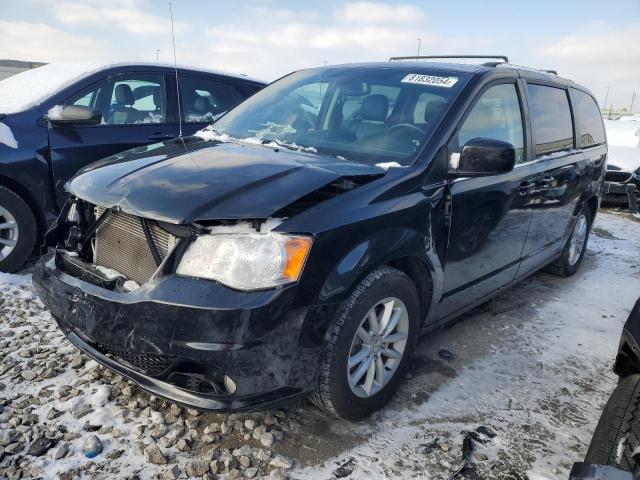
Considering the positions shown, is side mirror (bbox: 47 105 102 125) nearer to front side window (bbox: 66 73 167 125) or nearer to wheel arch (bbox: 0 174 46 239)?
front side window (bbox: 66 73 167 125)

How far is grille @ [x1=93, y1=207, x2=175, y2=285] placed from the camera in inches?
83.2

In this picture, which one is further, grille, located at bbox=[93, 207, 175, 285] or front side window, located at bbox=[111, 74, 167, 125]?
front side window, located at bbox=[111, 74, 167, 125]

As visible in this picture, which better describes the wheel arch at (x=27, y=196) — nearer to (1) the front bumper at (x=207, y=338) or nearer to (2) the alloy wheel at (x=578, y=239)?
(1) the front bumper at (x=207, y=338)

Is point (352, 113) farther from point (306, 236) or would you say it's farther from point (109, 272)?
point (109, 272)

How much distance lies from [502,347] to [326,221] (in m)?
2.02

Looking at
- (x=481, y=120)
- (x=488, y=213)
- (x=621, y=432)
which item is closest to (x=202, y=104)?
(x=481, y=120)

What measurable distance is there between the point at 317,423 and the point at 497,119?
211 cm

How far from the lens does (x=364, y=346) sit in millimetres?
2359

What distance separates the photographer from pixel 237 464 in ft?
7.02

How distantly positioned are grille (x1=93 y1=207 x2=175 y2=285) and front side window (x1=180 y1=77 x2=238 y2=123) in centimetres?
253

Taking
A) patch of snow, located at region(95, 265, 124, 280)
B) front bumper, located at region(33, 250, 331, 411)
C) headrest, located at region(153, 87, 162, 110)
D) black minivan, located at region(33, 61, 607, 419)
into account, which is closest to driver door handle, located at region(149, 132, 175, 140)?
headrest, located at region(153, 87, 162, 110)

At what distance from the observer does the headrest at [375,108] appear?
2.94 m

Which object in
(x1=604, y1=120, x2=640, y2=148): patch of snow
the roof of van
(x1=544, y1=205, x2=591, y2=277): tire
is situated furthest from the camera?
(x1=604, y1=120, x2=640, y2=148): patch of snow

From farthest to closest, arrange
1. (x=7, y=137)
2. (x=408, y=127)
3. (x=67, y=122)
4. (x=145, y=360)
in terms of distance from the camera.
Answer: (x=67, y=122), (x=7, y=137), (x=408, y=127), (x=145, y=360)
